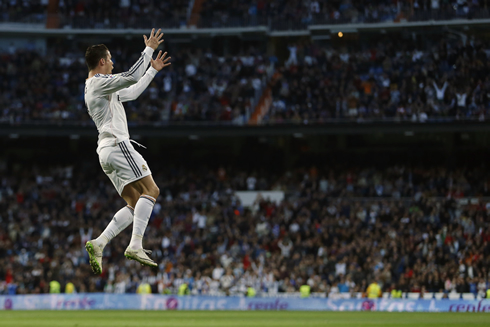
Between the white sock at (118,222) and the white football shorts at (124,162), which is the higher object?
the white football shorts at (124,162)

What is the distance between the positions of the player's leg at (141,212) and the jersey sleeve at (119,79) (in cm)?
132

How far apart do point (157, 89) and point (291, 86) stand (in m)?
6.99

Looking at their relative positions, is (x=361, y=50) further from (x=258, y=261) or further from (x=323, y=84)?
Result: (x=258, y=261)

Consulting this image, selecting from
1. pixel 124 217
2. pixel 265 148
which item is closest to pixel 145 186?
pixel 124 217

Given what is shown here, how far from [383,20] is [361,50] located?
2.08m

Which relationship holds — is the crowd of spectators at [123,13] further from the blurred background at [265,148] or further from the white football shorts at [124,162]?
the white football shorts at [124,162]

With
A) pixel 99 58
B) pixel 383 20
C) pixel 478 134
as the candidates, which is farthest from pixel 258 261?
pixel 99 58

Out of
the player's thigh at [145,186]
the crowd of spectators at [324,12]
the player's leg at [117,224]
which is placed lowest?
the player's leg at [117,224]

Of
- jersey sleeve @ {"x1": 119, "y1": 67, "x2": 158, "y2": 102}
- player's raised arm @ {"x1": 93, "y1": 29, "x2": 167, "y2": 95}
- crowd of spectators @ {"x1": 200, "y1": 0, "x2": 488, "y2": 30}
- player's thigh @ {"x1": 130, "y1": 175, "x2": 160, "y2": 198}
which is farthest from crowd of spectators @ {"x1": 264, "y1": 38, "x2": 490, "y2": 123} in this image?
player's raised arm @ {"x1": 93, "y1": 29, "x2": 167, "y2": 95}

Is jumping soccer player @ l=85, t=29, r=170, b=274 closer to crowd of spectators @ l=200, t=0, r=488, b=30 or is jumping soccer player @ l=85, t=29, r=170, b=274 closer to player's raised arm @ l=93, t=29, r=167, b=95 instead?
player's raised arm @ l=93, t=29, r=167, b=95

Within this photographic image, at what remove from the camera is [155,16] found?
40.6m

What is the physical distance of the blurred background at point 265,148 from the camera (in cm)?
2889

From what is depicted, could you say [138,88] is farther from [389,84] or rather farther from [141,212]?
[389,84]

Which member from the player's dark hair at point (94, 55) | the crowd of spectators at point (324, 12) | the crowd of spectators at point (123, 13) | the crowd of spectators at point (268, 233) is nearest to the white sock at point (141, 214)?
the player's dark hair at point (94, 55)
